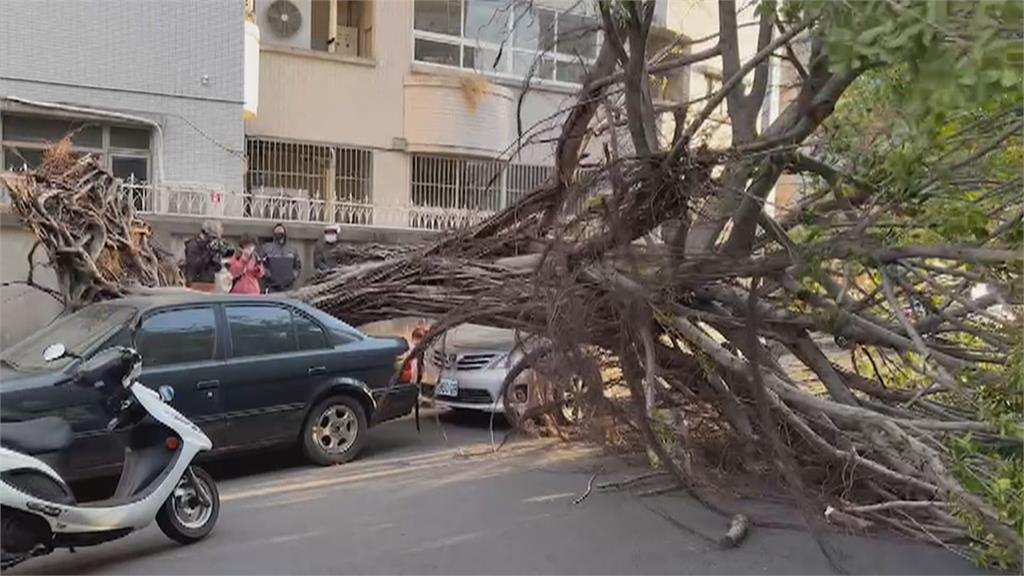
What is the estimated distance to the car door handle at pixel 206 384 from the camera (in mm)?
6949

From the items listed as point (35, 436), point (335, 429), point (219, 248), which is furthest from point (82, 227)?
point (35, 436)

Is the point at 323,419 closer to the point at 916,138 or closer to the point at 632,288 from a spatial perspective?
the point at 632,288

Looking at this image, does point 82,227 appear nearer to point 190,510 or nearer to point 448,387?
point 448,387

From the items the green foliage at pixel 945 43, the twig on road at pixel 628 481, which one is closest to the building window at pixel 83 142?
the twig on road at pixel 628 481

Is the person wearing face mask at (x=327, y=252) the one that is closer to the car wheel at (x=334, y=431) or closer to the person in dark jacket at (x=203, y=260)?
the person in dark jacket at (x=203, y=260)

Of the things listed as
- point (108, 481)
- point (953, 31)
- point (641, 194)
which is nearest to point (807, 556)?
point (641, 194)

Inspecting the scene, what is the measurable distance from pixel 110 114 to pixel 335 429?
8.61 meters

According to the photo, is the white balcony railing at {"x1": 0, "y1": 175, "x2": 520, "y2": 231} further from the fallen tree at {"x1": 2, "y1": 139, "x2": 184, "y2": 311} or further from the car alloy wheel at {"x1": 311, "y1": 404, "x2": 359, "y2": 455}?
the car alloy wheel at {"x1": 311, "y1": 404, "x2": 359, "y2": 455}

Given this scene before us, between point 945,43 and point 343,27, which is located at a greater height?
point 343,27

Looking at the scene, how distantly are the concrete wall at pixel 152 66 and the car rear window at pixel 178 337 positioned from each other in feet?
26.7

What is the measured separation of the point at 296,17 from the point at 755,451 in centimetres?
1313

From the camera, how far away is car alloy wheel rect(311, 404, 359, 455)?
305 inches

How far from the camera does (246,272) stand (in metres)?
11.4

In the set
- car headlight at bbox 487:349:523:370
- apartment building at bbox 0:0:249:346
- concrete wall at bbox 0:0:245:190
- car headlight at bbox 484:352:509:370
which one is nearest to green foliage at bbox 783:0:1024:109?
car headlight at bbox 487:349:523:370
